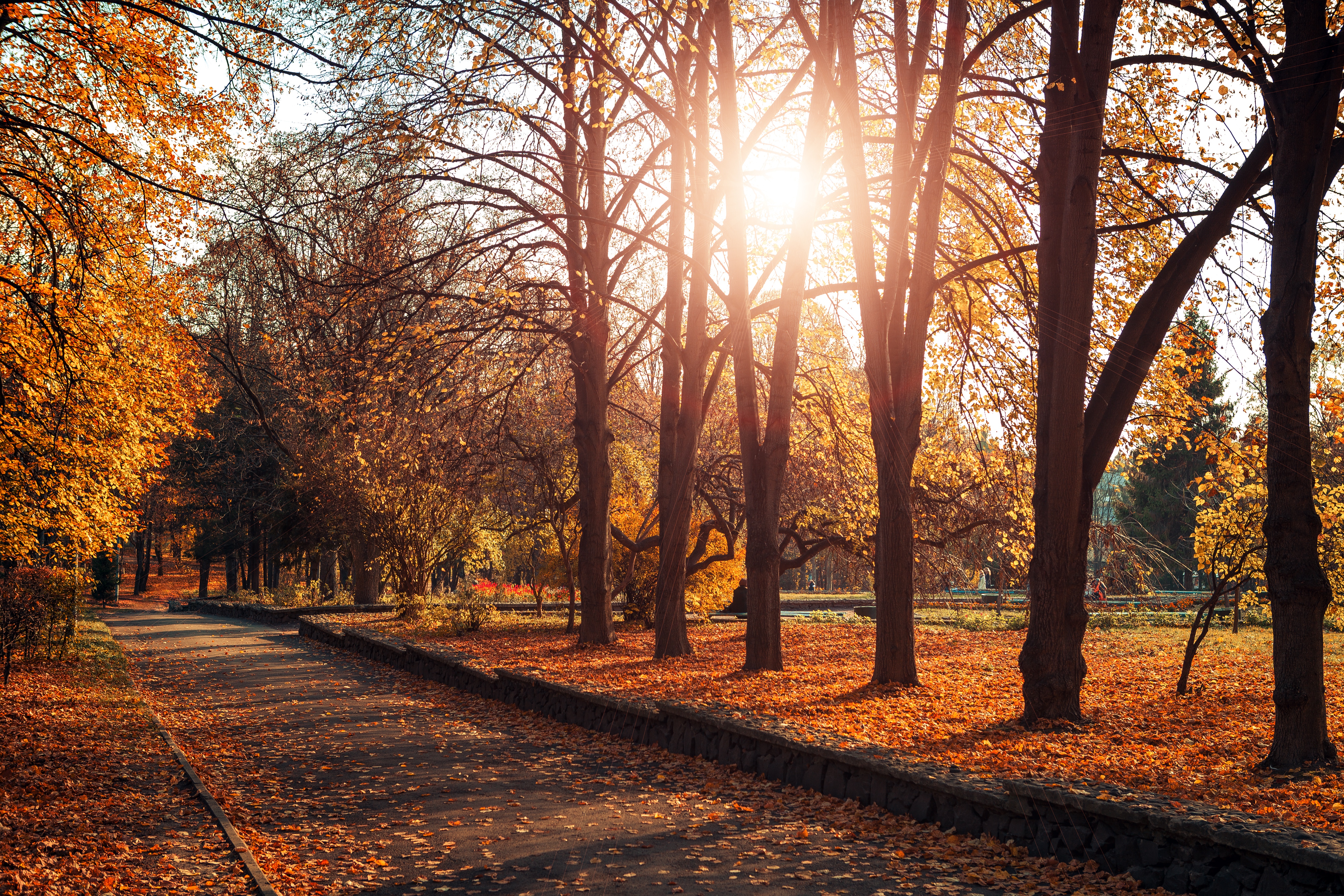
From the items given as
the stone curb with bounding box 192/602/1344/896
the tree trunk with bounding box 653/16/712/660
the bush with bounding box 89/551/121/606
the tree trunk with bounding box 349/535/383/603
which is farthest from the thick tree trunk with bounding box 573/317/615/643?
the bush with bounding box 89/551/121/606

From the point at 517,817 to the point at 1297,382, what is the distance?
20.0ft

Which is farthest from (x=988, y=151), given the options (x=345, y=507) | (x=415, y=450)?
(x=345, y=507)

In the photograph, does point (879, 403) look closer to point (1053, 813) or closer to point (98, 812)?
point (1053, 813)

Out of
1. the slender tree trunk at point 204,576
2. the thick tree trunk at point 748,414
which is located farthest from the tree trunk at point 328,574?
the thick tree trunk at point 748,414

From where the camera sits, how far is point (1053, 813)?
17.8ft

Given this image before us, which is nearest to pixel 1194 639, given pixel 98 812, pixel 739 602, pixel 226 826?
pixel 226 826

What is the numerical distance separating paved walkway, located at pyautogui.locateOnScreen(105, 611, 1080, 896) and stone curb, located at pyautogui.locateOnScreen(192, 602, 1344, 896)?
6.6 inches

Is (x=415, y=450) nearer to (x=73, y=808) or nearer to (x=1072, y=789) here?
(x=73, y=808)

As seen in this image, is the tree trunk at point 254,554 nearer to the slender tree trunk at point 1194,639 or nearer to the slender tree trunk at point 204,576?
the slender tree trunk at point 204,576

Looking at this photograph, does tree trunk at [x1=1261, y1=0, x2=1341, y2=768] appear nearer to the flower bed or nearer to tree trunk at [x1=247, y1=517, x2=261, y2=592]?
the flower bed

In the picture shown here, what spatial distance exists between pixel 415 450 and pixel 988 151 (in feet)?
33.3

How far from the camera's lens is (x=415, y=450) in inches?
655

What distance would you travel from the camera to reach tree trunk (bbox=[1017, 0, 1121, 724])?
27.2 feet

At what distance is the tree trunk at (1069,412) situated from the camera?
8281 millimetres
